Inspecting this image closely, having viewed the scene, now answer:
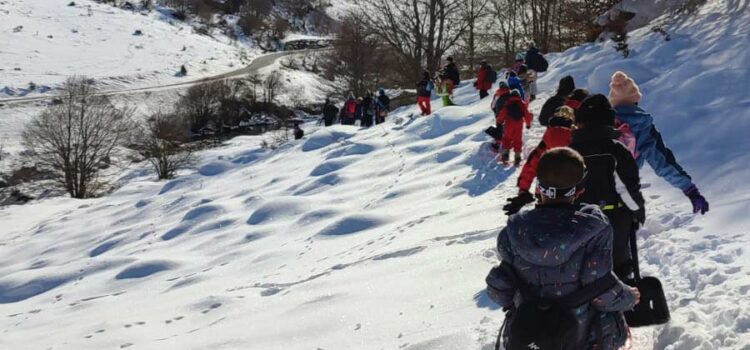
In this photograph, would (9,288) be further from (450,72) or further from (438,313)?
(450,72)

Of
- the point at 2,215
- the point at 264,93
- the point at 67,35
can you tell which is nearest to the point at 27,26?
the point at 67,35

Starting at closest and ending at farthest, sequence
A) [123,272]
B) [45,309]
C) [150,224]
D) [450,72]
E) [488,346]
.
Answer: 1. [488,346]
2. [45,309]
3. [123,272]
4. [150,224]
5. [450,72]

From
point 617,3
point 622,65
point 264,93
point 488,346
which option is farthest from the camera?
point 264,93

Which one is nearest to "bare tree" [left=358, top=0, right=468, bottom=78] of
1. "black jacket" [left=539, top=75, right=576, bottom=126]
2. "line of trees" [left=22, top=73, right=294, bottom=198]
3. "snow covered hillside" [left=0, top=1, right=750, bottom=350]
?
"line of trees" [left=22, top=73, right=294, bottom=198]

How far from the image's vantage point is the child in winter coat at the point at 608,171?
362 cm

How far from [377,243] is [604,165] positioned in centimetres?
486

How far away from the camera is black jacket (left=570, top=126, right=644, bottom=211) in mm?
3625

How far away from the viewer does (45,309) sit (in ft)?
29.5

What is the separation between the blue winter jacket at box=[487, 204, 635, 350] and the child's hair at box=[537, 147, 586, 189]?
0.11 metres

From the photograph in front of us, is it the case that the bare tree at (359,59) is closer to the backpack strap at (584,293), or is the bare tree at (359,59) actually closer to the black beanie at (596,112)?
the black beanie at (596,112)

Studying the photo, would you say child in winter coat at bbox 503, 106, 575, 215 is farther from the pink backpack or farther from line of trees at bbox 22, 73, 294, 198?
line of trees at bbox 22, 73, 294, 198

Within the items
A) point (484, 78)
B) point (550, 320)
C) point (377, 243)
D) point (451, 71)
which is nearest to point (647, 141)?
point (550, 320)

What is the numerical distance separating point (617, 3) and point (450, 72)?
4826 mm

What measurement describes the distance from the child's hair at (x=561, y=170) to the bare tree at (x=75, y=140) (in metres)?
29.3
